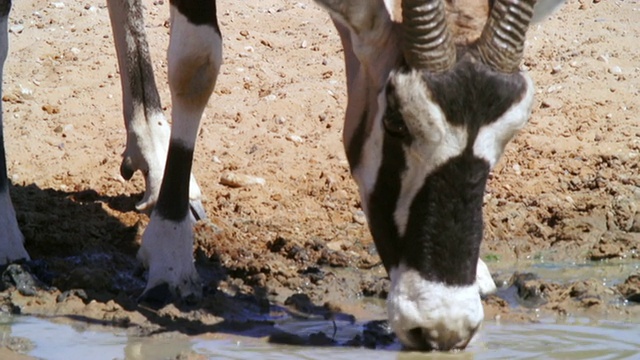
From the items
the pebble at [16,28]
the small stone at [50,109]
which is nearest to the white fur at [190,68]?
the small stone at [50,109]

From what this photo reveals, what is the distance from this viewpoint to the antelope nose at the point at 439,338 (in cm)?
520

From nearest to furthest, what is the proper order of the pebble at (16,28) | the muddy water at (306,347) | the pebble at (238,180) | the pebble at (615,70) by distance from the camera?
the muddy water at (306,347), the pebble at (238,180), the pebble at (615,70), the pebble at (16,28)

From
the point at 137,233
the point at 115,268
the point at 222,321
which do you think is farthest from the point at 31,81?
the point at 222,321

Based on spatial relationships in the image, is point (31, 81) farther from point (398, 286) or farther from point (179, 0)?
point (398, 286)

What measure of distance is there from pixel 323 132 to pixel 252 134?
21.0 inches

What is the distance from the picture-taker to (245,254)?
737 centimetres

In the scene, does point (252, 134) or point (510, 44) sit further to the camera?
point (252, 134)

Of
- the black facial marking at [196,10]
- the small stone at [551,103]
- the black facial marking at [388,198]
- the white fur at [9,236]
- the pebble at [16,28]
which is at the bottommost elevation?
the white fur at [9,236]

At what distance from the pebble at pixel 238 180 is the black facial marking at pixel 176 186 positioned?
189 centimetres

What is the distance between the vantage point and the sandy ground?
668 centimetres

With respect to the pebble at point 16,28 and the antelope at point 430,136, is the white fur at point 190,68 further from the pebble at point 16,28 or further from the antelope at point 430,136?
the pebble at point 16,28

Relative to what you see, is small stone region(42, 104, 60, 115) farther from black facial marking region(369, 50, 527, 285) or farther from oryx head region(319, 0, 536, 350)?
black facial marking region(369, 50, 527, 285)

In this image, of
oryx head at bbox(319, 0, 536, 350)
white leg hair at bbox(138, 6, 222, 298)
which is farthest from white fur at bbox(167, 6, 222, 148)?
oryx head at bbox(319, 0, 536, 350)

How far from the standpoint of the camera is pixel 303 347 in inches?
224
